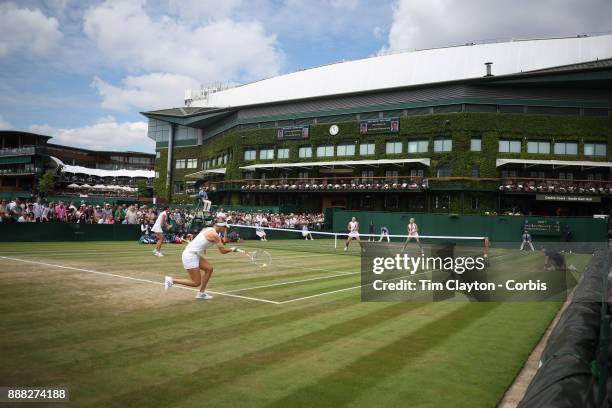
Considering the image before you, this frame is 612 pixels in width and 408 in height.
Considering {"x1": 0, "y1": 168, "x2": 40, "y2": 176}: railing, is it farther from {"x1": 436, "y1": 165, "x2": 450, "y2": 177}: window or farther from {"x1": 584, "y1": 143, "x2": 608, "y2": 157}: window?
{"x1": 584, "y1": 143, "x2": 608, "y2": 157}: window

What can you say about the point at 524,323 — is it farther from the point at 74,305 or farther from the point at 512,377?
the point at 74,305

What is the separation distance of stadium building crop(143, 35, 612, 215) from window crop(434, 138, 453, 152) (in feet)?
0.48

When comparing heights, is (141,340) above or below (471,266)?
below

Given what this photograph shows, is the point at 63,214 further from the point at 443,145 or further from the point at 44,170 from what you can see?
the point at 44,170

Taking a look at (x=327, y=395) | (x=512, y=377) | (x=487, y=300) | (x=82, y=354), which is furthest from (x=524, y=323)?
(x=82, y=354)

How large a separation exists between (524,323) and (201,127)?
7800cm

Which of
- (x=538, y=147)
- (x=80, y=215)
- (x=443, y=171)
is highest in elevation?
(x=538, y=147)

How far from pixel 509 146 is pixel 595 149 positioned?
932 cm

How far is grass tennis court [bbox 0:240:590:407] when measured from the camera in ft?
18.4

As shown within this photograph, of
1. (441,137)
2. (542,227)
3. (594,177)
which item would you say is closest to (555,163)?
(594,177)

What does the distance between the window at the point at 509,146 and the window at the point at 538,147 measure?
1169 millimetres

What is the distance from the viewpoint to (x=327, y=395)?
5.56 metres

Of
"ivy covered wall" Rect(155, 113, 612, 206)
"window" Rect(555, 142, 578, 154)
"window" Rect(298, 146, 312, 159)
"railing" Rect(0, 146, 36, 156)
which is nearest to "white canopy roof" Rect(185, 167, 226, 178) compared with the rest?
"window" Rect(298, 146, 312, 159)

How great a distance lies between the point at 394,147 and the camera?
183 feet
